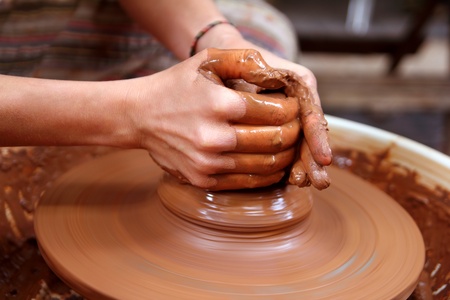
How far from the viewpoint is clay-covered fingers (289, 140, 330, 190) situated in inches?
38.3

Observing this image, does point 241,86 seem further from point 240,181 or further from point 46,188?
point 46,188

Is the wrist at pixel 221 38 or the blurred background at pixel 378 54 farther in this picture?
the blurred background at pixel 378 54

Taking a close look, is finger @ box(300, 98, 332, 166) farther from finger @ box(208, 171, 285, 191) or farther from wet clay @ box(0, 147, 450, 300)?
wet clay @ box(0, 147, 450, 300)

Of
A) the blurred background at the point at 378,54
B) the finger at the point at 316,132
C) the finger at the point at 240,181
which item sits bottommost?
the blurred background at the point at 378,54

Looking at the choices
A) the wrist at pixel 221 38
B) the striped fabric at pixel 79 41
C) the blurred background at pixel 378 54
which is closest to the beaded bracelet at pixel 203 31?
the wrist at pixel 221 38

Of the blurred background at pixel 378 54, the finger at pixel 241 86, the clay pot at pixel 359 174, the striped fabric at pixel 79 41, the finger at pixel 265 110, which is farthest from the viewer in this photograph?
the blurred background at pixel 378 54

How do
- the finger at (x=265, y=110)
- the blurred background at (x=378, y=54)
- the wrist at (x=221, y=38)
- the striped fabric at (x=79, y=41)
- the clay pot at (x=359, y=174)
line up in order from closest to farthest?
the finger at (x=265, y=110) < the clay pot at (x=359, y=174) < the wrist at (x=221, y=38) < the striped fabric at (x=79, y=41) < the blurred background at (x=378, y=54)

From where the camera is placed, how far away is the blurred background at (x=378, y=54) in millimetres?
3619

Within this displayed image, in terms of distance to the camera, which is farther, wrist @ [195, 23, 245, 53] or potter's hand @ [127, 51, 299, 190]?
wrist @ [195, 23, 245, 53]

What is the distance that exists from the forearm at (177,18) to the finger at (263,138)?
57 cm

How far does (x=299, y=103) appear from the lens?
1.03 m

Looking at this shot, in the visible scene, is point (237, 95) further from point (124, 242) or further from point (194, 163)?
point (124, 242)

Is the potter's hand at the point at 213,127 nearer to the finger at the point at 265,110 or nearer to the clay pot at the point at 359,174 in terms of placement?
the finger at the point at 265,110

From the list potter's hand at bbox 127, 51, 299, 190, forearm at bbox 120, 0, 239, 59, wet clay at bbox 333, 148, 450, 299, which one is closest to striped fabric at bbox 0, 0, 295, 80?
forearm at bbox 120, 0, 239, 59
